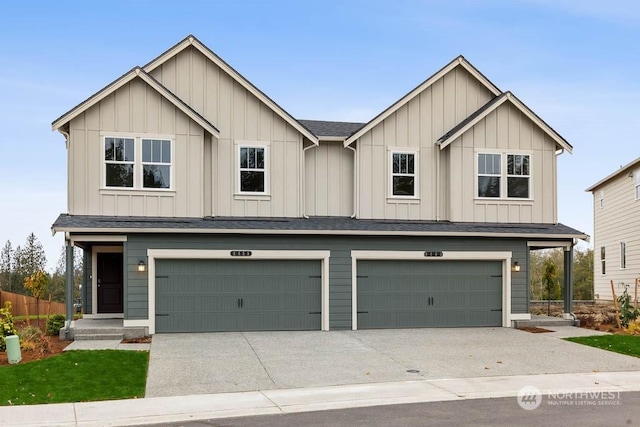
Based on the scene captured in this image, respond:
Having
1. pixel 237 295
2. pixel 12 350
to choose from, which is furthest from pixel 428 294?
pixel 12 350

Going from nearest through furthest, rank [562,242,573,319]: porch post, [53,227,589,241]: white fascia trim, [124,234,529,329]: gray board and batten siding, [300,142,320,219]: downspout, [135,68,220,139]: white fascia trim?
[53,227,589,241]: white fascia trim < [124,234,529,329]: gray board and batten siding < [135,68,220,139]: white fascia trim < [300,142,320,219]: downspout < [562,242,573,319]: porch post

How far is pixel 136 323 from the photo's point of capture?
711 inches

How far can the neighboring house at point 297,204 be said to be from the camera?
18.8 m

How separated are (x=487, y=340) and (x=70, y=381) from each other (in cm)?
1060

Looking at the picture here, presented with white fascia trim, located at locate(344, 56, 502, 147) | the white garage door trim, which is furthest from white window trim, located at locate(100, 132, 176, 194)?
the white garage door trim

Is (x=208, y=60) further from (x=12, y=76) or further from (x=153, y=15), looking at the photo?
(x=12, y=76)

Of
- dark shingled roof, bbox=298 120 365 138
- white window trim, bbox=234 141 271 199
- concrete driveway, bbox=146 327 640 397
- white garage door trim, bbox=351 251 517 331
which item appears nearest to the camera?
concrete driveway, bbox=146 327 640 397

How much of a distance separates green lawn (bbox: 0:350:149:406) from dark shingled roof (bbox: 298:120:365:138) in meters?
10.2

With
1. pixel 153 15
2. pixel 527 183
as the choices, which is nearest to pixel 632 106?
pixel 527 183

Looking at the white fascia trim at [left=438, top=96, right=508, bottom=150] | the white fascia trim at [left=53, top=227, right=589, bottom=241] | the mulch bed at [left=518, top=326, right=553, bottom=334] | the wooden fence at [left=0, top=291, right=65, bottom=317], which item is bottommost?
the wooden fence at [left=0, top=291, right=65, bottom=317]

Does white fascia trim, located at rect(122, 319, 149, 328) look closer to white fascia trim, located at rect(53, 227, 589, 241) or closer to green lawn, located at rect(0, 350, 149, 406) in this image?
white fascia trim, located at rect(53, 227, 589, 241)

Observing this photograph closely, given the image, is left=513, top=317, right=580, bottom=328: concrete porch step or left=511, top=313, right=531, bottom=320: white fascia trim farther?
left=511, top=313, right=531, bottom=320: white fascia trim

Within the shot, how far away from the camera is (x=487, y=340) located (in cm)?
1775

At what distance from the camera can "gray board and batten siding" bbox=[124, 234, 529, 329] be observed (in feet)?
59.9
